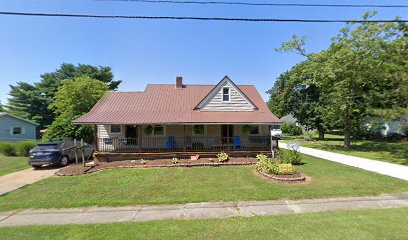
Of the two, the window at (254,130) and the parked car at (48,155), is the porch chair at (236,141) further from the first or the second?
the parked car at (48,155)

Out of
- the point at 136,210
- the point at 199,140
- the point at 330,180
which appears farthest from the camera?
the point at 199,140

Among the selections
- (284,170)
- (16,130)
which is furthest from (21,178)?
(16,130)

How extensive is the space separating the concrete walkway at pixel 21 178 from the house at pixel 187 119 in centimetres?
381

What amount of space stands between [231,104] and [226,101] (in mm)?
472

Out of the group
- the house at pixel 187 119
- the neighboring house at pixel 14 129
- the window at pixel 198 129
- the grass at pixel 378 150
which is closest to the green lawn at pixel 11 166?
the house at pixel 187 119

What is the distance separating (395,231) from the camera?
5125 millimetres

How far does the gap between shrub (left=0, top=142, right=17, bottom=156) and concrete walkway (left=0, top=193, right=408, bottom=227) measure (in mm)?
15645

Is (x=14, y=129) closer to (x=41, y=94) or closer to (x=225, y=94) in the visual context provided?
(x=41, y=94)

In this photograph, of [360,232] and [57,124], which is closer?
[360,232]

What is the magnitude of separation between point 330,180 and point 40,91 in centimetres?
5321

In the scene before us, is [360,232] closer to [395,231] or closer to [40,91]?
[395,231]

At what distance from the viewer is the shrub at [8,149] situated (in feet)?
61.7

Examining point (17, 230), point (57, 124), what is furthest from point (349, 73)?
point (57, 124)

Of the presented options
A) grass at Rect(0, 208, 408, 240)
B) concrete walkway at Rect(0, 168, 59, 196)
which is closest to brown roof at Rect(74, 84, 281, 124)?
concrete walkway at Rect(0, 168, 59, 196)
